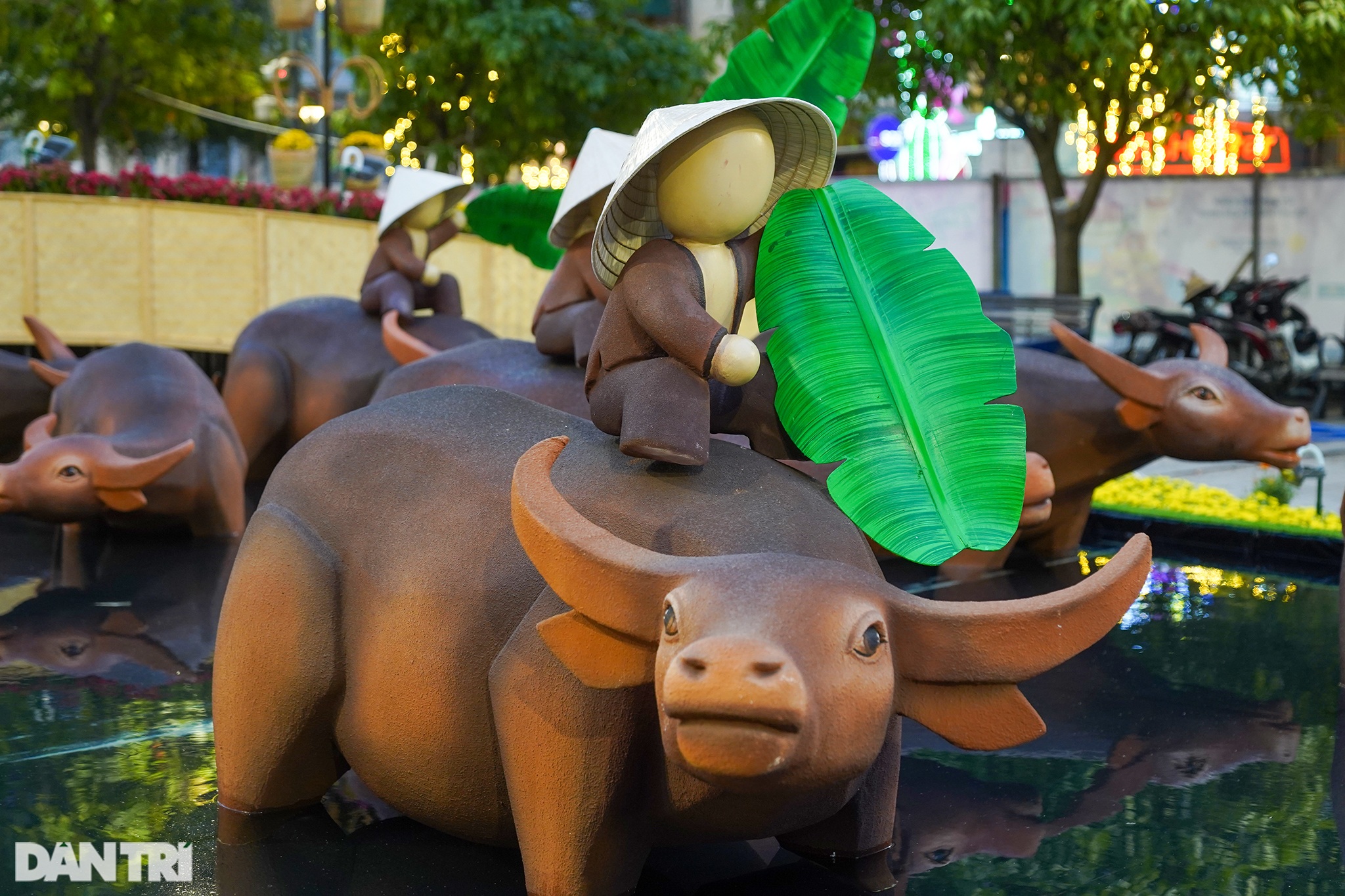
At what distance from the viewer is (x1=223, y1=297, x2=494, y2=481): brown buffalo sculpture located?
698 centimetres

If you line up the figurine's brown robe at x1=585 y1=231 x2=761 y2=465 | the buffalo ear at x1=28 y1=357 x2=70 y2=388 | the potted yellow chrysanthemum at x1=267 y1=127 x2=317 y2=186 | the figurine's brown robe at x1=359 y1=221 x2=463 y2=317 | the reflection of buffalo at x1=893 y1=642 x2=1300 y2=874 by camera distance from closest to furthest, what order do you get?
1. the figurine's brown robe at x1=585 y1=231 x2=761 y2=465
2. the reflection of buffalo at x1=893 y1=642 x2=1300 y2=874
3. the figurine's brown robe at x1=359 y1=221 x2=463 y2=317
4. the buffalo ear at x1=28 y1=357 x2=70 y2=388
5. the potted yellow chrysanthemum at x1=267 y1=127 x2=317 y2=186

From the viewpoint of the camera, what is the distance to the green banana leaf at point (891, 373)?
263 centimetres

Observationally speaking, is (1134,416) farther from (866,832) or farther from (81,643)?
(81,643)

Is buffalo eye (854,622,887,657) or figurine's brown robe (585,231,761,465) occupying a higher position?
figurine's brown robe (585,231,761,465)

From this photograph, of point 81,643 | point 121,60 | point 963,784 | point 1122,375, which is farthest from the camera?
point 121,60

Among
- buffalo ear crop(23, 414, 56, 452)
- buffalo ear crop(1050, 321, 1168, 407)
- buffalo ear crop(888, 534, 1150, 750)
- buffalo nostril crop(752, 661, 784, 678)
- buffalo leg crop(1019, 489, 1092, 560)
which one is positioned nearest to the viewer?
buffalo nostril crop(752, 661, 784, 678)

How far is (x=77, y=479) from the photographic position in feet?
19.3

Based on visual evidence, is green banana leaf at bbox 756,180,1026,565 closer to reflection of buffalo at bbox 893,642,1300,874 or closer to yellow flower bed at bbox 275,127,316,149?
reflection of buffalo at bbox 893,642,1300,874

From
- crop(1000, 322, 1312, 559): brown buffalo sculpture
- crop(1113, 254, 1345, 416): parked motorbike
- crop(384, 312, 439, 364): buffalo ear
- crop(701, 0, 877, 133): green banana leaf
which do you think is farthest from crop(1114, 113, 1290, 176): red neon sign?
crop(701, 0, 877, 133): green banana leaf

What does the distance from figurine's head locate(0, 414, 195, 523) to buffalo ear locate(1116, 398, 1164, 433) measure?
12.7 feet

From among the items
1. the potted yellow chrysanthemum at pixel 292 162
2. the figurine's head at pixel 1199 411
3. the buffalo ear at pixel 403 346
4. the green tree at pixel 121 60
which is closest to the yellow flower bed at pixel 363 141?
the potted yellow chrysanthemum at pixel 292 162

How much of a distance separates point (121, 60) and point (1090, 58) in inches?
605

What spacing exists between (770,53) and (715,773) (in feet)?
6.69

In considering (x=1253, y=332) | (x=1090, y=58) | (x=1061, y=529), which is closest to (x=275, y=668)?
(x=1061, y=529)
